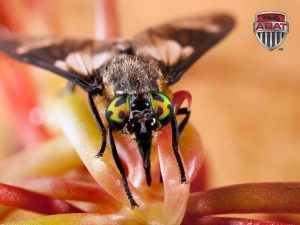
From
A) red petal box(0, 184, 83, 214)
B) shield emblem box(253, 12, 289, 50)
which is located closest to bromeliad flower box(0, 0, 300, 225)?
red petal box(0, 184, 83, 214)

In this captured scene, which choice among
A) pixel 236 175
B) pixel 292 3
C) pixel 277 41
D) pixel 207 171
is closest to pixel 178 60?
pixel 277 41

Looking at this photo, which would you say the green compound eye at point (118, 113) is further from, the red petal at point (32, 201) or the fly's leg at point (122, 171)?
the red petal at point (32, 201)

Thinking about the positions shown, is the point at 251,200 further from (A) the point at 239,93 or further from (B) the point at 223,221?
(A) the point at 239,93

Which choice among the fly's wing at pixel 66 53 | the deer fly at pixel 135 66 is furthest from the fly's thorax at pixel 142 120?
the fly's wing at pixel 66 53

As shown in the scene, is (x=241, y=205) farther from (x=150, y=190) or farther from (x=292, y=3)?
(x=292, y=3)

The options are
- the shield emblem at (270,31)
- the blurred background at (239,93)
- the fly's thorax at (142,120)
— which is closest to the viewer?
the fly's thorax at (142,120)

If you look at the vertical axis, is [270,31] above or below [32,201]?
above

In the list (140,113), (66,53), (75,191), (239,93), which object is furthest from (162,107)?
(239,93)
